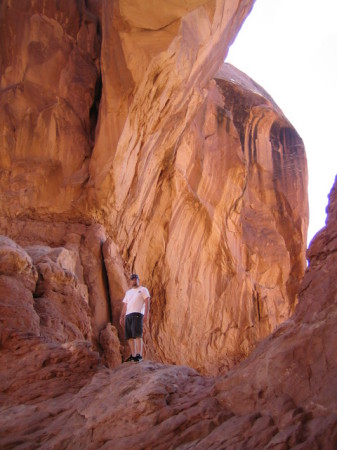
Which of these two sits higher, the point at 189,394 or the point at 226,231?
the point at 226,231

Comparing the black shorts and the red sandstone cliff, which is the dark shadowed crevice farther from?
the black shorts

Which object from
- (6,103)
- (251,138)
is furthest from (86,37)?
(251,138)

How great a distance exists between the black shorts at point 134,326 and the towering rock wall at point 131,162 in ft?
9.84

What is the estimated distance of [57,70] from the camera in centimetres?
1235

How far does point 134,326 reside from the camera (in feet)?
23.9

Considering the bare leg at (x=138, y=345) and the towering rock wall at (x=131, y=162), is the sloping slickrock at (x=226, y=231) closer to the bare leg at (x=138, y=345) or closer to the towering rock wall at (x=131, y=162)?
the towering rock wall at (x=131, y=162)

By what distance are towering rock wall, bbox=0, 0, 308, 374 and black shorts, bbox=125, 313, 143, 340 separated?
2999 millimetres

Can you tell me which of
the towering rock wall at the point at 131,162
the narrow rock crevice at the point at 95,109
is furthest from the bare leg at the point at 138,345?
the narrow rock crevice at the point at 95,109

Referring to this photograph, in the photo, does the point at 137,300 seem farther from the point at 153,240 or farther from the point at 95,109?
the point at 153,240

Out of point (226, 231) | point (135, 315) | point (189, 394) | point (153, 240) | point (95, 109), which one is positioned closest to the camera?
point (189, 394)

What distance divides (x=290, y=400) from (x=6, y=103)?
1016 centimetres

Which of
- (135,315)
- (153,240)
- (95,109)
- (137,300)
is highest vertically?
(95,109)

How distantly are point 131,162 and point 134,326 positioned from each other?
5571 mm

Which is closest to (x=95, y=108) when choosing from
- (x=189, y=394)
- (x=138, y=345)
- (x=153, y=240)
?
(x=153, y=240)
